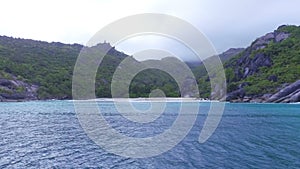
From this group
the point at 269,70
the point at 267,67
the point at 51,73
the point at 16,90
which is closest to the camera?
the point at 16,90

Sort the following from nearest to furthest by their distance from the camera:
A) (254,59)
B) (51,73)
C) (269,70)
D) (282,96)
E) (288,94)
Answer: (282,96) → (288,94) → (269,70) → (254,59) → (51,73)

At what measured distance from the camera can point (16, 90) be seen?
405 ft

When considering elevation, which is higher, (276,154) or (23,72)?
(23,72)

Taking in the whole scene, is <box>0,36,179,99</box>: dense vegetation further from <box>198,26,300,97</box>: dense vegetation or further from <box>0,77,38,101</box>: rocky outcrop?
<box>198,26,300,97</box>: dense vegetation

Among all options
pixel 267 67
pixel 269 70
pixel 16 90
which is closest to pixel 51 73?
pixel 16 90

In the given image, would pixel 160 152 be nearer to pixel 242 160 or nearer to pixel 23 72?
pixel 242 160

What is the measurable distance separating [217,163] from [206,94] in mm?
139012

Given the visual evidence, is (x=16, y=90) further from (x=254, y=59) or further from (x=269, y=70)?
(x=254, y=59)

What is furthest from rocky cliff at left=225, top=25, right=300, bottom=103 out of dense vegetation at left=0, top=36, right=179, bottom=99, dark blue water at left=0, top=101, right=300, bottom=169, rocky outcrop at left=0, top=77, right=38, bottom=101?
rocky outcrop at left=0, top=77, right=38, bottom=101

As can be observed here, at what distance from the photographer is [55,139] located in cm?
3044

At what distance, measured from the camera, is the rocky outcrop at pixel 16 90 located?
385 feet

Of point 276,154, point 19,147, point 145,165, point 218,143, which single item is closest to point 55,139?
point 19,147

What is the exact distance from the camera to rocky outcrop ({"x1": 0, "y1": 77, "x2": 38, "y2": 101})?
117 m

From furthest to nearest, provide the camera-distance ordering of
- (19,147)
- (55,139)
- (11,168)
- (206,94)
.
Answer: (206,94), (55,139), (19,147), (11,168)
